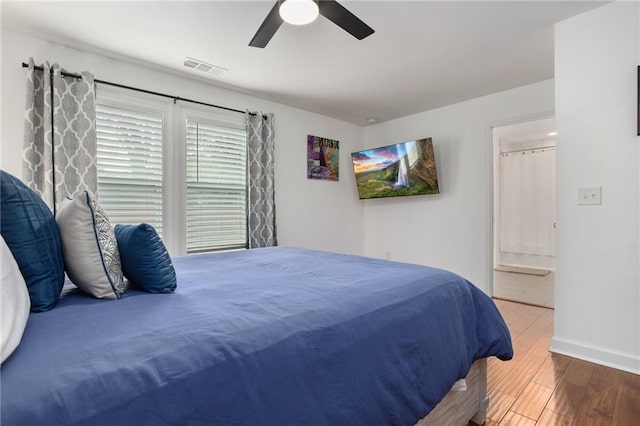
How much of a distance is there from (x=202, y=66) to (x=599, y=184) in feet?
10.9

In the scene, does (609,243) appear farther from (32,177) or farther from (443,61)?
(32,177)

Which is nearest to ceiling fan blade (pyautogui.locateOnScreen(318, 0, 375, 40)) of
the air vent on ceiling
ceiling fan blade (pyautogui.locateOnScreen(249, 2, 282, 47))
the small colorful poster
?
ceiling fan blade (pyautogui.locateOnScreen(249, 2, 282, 47))

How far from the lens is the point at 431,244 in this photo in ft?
14.0

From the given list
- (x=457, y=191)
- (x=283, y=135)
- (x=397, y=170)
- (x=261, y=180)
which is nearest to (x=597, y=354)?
(x=457, y=191)

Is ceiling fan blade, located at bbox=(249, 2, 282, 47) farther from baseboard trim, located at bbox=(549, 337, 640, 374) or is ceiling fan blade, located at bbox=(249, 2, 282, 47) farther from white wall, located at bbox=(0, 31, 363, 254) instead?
baseboard trim, located at bbox=(549, 337, 640, 374)

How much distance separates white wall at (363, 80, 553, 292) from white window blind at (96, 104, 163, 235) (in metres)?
3.14

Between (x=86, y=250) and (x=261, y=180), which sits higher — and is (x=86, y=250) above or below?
below

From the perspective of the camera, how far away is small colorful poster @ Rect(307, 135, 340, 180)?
4324 mm

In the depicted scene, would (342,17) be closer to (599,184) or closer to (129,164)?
(599,184)

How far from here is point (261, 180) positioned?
368 centimetres

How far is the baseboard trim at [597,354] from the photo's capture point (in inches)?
81.0

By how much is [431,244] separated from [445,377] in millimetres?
3219

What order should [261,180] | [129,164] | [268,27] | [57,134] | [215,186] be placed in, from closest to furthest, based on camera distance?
[268,27] → [57,134] → [129,164] → [215,186] → [261,180]

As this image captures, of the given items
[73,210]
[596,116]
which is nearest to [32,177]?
[73,210]
